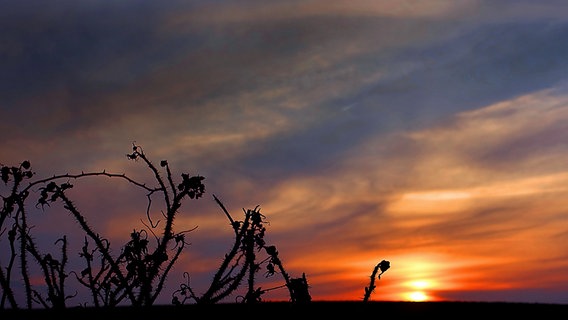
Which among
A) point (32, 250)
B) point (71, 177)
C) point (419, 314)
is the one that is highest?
point (71, 177)

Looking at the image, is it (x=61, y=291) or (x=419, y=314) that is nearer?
(x=419, y=314)

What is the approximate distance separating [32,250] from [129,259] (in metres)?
0.84

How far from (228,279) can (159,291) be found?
1.98 feet

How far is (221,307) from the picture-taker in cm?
549

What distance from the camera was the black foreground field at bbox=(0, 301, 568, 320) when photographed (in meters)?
5.23

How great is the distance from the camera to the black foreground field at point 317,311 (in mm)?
5234

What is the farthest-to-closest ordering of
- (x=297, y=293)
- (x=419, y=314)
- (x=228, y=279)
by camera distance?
(x=228, y=279) < (x=297, y=293) < (x=419, y=314)

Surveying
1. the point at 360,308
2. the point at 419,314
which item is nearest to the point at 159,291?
the point at 360,308

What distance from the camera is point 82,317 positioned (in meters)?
5.25

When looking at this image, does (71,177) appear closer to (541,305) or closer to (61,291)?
(61,291)

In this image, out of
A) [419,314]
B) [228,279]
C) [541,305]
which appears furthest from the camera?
[228,279]

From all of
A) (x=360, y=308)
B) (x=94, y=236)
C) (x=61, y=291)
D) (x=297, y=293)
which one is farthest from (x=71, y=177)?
(x=360, y=308)

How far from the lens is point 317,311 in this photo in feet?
17.4

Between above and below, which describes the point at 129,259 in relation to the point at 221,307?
above
